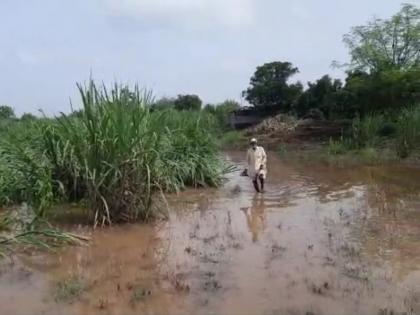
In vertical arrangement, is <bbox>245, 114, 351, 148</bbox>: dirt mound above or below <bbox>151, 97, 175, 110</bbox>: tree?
below

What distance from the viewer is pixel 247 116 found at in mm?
39438

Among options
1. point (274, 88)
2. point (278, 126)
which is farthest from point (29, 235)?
point (274, 88)

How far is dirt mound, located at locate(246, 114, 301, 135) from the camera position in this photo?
31056mm

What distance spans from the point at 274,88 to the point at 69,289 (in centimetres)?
3690

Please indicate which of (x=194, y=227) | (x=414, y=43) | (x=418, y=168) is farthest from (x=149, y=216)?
(x=414, y=43)

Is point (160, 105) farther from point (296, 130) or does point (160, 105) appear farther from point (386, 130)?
point (296, 130)

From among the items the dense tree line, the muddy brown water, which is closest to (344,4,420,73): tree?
the dense tree line

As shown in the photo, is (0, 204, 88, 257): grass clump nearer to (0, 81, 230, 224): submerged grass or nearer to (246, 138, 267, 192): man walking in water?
(0, 81, 230, 224): submerged grass

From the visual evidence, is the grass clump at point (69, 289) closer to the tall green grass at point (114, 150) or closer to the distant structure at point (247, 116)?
the tall green grass at point (114, 150)

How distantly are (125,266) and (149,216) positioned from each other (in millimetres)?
2381

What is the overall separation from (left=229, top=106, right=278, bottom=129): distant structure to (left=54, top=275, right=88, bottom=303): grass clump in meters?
31.2

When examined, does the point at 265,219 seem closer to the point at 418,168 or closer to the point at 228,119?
the point at 418,168

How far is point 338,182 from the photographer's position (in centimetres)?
1519

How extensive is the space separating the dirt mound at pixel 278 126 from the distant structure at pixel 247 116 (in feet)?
10.9
